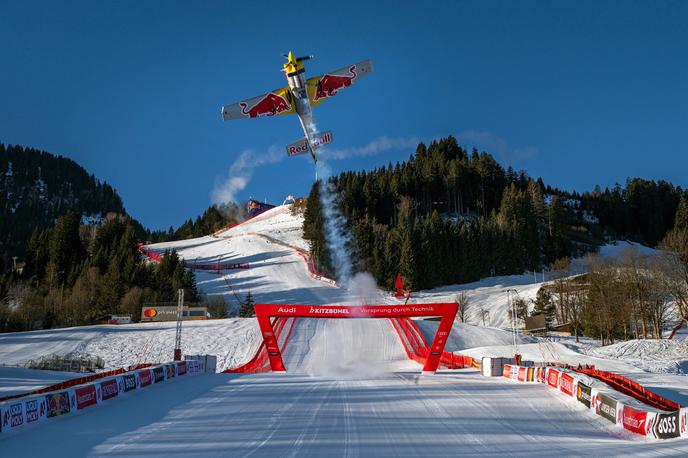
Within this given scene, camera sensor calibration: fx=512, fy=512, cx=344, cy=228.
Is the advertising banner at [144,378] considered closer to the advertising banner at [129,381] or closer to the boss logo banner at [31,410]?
the advertising banner at [129,381]

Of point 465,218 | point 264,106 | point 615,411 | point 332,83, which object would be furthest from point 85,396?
point 465,218

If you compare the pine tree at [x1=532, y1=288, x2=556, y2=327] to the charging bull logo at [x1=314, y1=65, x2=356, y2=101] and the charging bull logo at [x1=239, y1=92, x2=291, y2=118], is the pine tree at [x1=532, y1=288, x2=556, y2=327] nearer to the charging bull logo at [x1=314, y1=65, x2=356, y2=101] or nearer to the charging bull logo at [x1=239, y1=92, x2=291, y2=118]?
the charging bull logo at [x1=314, y1=65, x2=356, y2=101]

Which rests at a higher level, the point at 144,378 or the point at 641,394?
the point at 144,378

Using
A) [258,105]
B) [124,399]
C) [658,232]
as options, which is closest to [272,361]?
[124,399]

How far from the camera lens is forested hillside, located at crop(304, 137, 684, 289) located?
7756 cm

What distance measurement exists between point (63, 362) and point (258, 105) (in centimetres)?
2191

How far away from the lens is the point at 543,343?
42.1 m

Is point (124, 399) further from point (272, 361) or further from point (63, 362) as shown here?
point (63, 362)

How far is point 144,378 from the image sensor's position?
65.0ft

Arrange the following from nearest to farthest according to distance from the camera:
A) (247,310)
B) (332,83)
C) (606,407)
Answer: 1. (606,407)
2. (332,83)
3. (247,310)

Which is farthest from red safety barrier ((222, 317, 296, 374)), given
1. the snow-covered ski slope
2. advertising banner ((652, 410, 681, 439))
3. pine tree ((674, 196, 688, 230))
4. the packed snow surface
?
pine tree ((674, 196, 688, 230))

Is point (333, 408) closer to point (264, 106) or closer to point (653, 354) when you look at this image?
point (264, 106)

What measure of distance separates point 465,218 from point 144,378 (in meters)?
93.5

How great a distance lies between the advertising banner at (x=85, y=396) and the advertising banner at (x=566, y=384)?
1499 cm
